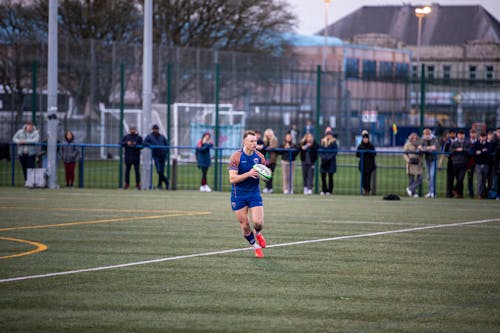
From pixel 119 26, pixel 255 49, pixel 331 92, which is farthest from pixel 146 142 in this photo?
pixel 255 49

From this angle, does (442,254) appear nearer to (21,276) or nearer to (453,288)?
(453,288)

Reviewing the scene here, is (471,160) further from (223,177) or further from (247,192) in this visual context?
(247,192)

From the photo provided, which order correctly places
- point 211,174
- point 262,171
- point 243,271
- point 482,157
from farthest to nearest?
1. point 211,174
2. point 482,157
3. point 262,171
4. point 243,271

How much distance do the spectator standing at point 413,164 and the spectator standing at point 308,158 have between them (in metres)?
2.71

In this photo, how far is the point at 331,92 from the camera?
31.6 meters

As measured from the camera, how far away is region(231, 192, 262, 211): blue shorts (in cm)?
1209

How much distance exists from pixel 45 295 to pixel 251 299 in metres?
2.22

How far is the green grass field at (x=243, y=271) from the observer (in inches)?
306

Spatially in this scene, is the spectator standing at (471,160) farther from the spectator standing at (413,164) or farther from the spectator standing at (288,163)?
the spectator standing at (288,163)

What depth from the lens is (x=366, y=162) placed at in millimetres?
24406

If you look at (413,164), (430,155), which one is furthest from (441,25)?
(430,155)

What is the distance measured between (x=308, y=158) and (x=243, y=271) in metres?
14.6

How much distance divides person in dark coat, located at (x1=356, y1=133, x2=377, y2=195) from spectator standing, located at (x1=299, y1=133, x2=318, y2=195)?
1.34 meters

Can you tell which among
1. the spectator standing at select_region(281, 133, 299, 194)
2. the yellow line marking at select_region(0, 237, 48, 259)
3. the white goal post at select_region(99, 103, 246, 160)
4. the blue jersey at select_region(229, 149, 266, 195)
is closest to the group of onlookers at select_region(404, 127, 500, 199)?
the spectator standing at select_region(281, 133, 299, 194)
